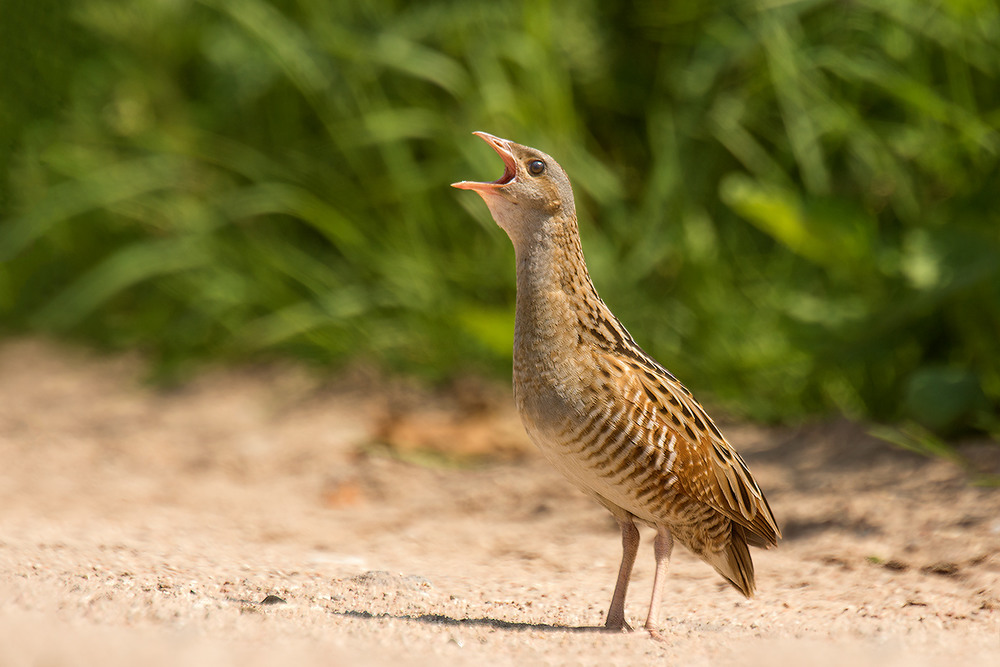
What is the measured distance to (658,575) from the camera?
288 centimetres

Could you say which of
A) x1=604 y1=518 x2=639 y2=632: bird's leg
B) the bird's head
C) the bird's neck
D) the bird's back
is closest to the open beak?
the bird's head

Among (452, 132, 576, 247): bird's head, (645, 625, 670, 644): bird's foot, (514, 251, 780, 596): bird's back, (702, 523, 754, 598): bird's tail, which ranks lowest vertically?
(645, 625, 670, 644): bird's foot

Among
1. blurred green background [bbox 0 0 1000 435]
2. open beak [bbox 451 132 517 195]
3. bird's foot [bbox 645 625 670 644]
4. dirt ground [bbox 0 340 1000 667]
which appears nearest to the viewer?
dirt ground [bbox 0 340 1000 667]

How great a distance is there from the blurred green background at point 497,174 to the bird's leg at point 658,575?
1.88 meters

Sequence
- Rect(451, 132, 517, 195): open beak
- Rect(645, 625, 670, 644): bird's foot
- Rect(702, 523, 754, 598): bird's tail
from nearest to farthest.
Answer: Rect(645, 625, 670, 644): bird's foot → Rect(451, 132, 517, 195): open beak → Rect(702, 523, 754, 598): bird's tail

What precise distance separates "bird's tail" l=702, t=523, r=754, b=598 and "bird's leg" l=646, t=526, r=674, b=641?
0.21 m

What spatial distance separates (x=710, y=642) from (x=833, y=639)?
0.31 meters

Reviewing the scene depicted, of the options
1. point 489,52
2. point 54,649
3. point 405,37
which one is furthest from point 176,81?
point 54,649

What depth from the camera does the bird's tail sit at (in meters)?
3.07

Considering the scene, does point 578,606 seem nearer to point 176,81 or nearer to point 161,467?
point 161,467

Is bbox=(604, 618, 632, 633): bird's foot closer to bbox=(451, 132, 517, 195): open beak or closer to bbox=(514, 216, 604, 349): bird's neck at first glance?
bbox=(514, 216, 604, 349): bird's neck

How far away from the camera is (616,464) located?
8.89 ft

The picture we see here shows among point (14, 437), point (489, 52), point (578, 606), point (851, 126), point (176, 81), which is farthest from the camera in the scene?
point (176, 81)

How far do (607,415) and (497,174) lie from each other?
3309 millimetres
